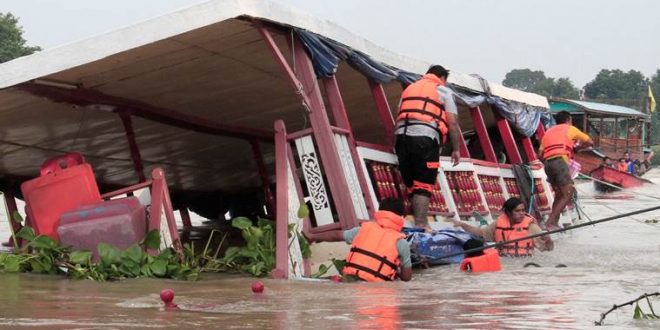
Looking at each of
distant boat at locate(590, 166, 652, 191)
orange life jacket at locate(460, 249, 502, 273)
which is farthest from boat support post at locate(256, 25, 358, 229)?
distant boat at locate(590, 166, 652, 191)

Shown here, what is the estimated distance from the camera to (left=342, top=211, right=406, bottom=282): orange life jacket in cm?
767

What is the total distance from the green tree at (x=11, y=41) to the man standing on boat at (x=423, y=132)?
4306 centimetres

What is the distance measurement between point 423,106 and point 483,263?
1649mm

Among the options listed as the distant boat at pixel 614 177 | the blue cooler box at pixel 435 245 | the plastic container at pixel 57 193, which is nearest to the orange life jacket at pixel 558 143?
the blue cooler box at pixel 435 245

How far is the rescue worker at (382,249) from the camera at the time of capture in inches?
302

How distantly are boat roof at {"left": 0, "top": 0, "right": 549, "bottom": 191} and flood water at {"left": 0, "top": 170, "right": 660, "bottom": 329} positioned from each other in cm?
179

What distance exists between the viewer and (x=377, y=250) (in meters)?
7.75

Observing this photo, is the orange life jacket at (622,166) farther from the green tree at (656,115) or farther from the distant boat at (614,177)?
the green tree at (656,115)

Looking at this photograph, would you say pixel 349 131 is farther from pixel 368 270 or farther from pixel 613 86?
pixel 613 86

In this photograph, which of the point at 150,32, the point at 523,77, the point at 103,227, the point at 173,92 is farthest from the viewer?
the point at 523,77

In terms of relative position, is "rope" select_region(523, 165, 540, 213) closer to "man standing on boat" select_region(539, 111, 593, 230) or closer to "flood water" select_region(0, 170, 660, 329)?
"man standing on boat" select_region(539, 111, 593, 230)

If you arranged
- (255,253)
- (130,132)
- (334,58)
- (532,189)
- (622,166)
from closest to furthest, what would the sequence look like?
1. (255,253)
2. (334,58)
3. (130,132)
4. (532,189)
5. (622,166)

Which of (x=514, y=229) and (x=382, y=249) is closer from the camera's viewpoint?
(x=382, y=249)

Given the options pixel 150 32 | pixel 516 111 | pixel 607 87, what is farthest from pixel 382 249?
pixel 607 87
